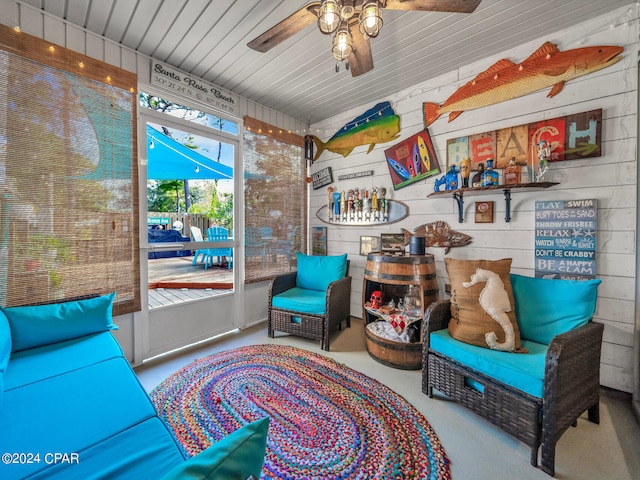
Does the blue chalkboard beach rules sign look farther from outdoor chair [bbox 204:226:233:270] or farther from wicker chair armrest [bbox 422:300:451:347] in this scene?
outdoor chair [bbox 204:226:233:270]

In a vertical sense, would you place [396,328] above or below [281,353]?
above

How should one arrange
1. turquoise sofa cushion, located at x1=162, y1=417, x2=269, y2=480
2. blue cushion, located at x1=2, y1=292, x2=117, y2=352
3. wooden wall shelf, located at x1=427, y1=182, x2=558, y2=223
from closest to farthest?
turquoise sofa cushion, located at x1=162, y1=417, x2=269, y2=480 < blue cushion, located at x1=2, y1=292, x2=117, y2=352 < wooden wall shelf, located at x1=427, y1=182, x2=558, y2=223

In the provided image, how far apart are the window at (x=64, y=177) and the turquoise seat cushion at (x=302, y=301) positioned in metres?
1.23

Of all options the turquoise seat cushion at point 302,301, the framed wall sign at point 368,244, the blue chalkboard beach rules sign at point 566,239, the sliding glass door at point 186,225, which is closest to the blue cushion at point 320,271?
the turquoise seat cushion at point 302,301

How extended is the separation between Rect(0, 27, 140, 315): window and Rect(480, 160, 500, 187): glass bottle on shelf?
2.88 m

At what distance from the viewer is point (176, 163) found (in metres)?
2.60

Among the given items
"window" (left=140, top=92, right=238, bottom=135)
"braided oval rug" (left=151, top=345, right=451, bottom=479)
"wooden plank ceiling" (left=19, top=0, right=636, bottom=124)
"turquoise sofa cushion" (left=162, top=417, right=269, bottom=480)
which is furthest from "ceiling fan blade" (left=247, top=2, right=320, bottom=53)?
"braided oval rug" (left=151, top=345, right=451, bottom=479)

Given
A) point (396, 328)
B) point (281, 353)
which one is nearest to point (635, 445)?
point (396, 328)

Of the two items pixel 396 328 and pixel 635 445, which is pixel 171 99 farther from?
pixel 635 445

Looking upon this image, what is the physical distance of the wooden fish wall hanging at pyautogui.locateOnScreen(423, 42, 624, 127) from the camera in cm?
188

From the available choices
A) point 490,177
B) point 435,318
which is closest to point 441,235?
point 490,177

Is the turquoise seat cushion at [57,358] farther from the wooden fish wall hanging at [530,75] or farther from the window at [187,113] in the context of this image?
the wooden fish wall hanging at [530,75]

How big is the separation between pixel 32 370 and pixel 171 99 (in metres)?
2.26

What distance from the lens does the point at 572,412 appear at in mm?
1366
